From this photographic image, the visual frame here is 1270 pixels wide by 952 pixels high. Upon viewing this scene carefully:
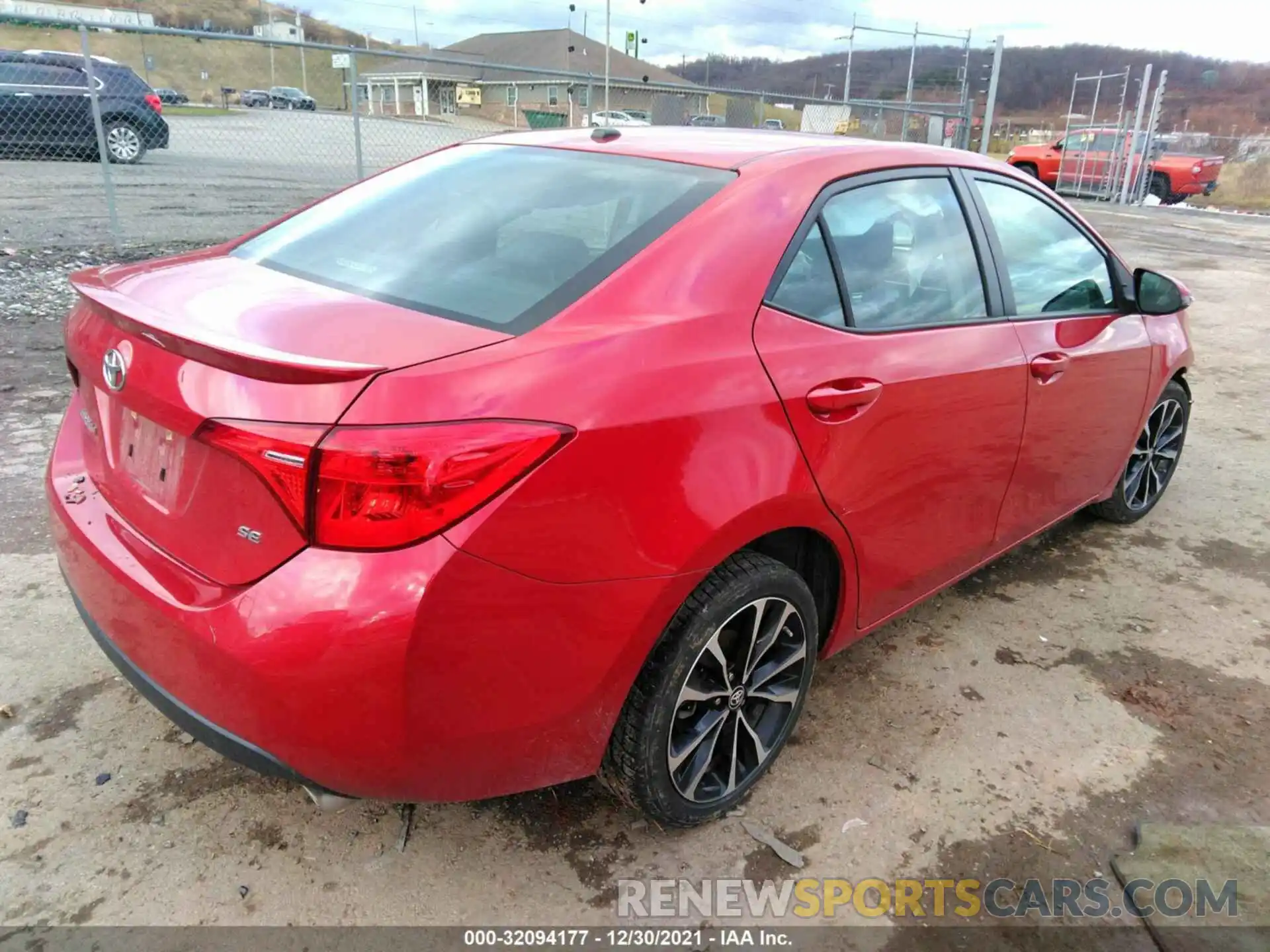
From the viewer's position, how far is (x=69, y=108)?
12430 mm

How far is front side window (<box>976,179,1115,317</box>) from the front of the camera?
2951 mm

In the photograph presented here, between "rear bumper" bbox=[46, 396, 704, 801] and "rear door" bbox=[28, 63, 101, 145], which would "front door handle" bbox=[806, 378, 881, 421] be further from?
"rear door" bbox=[28, 63, 101, 145]

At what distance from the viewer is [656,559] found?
1829 mm

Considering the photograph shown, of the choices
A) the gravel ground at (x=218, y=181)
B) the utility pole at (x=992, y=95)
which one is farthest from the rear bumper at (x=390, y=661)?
the utility pole at (x=992, y=95)

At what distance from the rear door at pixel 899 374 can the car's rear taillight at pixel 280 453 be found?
0.99 meters

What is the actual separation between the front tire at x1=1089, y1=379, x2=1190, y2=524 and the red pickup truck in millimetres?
21300

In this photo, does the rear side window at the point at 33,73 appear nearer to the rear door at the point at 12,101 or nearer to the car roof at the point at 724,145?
the rear door at the point at 12,101

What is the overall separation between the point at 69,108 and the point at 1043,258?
13.7 metres

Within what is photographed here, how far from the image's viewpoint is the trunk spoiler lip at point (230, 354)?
160cm

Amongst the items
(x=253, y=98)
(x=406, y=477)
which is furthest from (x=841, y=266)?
(x=253, y=98)

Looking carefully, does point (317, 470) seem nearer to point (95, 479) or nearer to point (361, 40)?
point (95, 479)

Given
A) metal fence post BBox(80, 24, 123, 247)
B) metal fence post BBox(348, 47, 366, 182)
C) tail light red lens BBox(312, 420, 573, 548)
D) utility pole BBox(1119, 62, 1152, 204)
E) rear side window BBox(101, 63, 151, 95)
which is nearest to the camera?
tail light red lens BBox(312, 420, 573, 548)

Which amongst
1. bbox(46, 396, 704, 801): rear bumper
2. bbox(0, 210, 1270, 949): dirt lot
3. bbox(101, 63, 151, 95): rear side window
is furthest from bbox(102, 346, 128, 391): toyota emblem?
bbox(101, 63, 151, 95): rear side window

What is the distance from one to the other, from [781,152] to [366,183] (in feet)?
4.15
